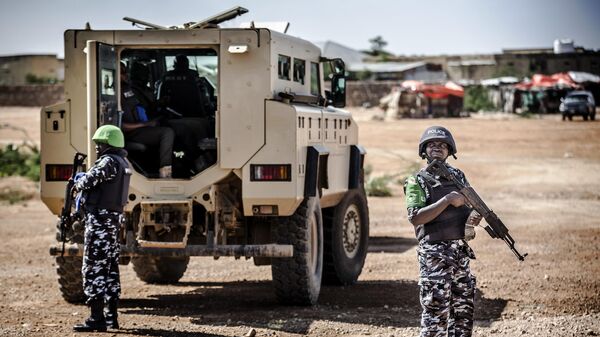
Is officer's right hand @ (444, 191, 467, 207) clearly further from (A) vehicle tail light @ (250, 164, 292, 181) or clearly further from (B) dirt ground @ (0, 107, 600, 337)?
(A) vehicle tail light @ (250, 164, 292, 181)

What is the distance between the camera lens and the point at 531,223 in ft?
60.7

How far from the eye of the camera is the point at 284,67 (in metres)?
10.7

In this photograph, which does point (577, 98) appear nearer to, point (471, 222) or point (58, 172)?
point (58, 172)

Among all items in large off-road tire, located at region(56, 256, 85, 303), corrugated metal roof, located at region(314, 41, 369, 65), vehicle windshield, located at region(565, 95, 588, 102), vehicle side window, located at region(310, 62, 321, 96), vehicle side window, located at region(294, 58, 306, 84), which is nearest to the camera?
large off-road tire, located at region(56, 256, 85, 303)

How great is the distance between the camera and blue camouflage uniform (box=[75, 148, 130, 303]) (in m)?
9.05

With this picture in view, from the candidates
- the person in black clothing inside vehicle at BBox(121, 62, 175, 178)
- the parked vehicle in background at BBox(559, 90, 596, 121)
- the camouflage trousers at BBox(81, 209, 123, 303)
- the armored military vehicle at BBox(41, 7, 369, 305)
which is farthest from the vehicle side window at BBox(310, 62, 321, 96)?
the parked vehicle in background at BBox(559, 90, 596, 121)

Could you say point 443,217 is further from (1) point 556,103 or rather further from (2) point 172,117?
(1) point 556,103

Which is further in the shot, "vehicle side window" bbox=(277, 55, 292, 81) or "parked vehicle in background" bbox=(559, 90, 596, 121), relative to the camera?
"parked vehicle in background" bbox=(559, 90, 596, 121)

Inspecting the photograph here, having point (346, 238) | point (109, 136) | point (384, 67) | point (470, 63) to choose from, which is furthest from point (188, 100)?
point (470, 63)

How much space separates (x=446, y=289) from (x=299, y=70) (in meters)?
4.66

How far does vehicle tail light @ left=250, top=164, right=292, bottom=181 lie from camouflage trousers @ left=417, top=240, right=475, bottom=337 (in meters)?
2.88

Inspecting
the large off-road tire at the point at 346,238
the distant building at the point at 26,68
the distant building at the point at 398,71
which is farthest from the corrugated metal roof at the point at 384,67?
the large off-road tire at the point at 346,238

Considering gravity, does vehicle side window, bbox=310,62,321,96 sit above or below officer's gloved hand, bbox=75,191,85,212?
above

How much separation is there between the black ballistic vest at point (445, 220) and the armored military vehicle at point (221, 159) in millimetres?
2870
